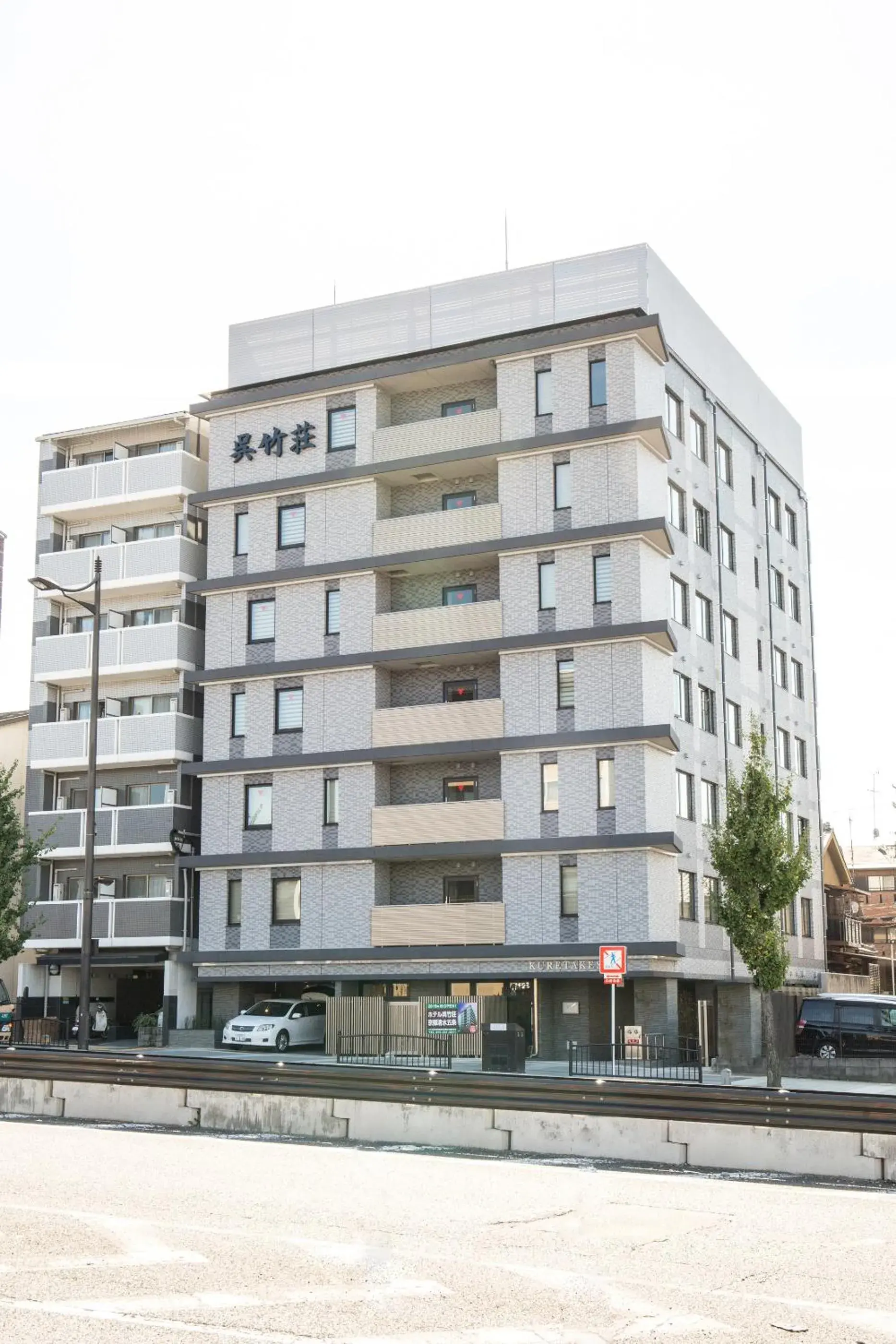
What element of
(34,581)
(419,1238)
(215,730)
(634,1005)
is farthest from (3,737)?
(419,1238)

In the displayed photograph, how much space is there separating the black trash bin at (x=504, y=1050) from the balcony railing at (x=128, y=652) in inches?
732

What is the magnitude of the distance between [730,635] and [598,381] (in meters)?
10.4

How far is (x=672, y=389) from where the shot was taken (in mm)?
48062

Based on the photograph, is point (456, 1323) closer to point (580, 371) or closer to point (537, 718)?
point (537, 718)

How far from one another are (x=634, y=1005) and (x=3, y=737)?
25412 mm

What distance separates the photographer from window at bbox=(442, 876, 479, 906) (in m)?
45.2

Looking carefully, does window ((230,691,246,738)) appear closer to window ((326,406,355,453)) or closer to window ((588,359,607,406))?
window ((326,406,355,453))

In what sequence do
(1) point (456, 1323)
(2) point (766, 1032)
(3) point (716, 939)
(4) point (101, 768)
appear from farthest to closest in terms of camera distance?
1. (4) point (101, 768)
2. (3) point (716, 939)
3. (2) point (766, 1032)
4. (1) point (456, 1323)

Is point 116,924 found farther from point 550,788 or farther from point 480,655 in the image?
point 550,788

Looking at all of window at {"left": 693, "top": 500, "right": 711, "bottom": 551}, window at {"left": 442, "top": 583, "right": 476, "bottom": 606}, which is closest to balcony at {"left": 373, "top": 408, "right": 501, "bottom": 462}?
window at {"left": 442, "top": 583, "right": 476, "bottom": 606}

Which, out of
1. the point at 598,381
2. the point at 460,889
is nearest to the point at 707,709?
the point at 460,889

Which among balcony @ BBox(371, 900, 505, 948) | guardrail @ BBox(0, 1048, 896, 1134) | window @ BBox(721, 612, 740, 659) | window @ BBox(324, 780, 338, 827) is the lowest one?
guardrail @ BBox(0, 1048, 896, 1134)

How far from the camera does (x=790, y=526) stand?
58656mm

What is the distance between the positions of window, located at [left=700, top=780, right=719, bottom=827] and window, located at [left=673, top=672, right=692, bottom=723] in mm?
2116
